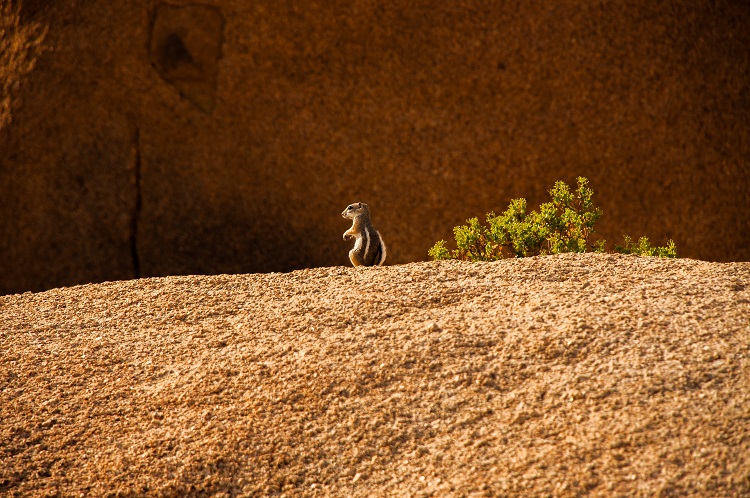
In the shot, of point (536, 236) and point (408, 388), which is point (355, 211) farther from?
point (408, 388)

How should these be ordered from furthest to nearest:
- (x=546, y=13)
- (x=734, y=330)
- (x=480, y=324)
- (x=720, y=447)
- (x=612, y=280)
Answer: (x=546, y=13)
(x=612, y=280)
(x=480, y=324)
(x=734, y=330)
(x=720, y=447)

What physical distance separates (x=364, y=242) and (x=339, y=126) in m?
2.87

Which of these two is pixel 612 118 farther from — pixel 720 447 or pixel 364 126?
pixel 720 447

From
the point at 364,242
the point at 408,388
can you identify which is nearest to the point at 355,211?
the point at 364,242

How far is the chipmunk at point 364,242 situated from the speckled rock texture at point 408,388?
989 mm

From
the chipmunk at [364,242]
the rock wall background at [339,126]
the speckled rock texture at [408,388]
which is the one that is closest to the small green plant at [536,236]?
the chipmunk at [364,242]

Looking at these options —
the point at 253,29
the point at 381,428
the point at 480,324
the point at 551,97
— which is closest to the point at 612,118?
the point at 551,97

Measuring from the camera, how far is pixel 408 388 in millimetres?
4746

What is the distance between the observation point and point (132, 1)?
9.77 metres

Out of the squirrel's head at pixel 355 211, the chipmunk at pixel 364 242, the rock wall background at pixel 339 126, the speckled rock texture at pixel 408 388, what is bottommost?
the speckled rock texture at pixel 408 388

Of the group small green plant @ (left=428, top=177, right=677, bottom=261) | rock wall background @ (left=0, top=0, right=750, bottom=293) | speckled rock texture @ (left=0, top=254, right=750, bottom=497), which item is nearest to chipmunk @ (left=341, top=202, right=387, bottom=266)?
small green plant @ (left=428, top=177, right=677, bottom=261)

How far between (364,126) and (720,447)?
6.28 m

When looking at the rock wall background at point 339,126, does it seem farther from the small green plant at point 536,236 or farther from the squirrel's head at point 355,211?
the small green plant at point 536,236

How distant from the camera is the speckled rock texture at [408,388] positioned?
13.6 feet
